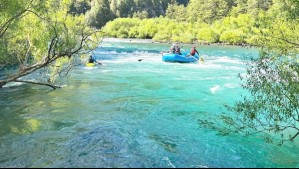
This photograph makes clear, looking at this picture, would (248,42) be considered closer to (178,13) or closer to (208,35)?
(208,35)

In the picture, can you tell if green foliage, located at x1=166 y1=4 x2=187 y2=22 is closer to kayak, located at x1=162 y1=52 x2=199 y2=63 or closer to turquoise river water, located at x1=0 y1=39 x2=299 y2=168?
kayak, located at x1=162 y1=52 x2=199 y2=63

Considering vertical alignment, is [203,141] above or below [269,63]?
below

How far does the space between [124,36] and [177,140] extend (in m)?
71.5

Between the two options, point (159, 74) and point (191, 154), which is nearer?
point (191, 154)

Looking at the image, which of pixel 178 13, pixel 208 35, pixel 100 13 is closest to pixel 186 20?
pixel 178 13

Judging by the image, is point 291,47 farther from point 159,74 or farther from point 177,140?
point 159,74

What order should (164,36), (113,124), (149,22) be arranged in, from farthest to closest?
(149,22) < (164,36) < (113,124)

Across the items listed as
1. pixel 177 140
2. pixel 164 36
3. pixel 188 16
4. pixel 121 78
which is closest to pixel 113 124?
pixel 177 140

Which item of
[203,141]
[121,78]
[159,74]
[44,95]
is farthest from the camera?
[159,74]

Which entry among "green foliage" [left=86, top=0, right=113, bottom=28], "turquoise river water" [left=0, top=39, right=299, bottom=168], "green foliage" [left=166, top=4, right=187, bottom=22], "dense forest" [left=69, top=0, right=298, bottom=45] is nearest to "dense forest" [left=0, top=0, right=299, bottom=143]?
"turquoise river water" [left=0, top=39, right=299, bottom=168]

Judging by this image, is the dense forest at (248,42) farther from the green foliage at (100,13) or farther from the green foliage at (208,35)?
the green foliage at (100,13)

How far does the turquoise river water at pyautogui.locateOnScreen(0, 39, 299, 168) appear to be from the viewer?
9.59 meters

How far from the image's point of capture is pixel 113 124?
12766mm

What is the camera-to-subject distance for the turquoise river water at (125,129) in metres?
9.59
